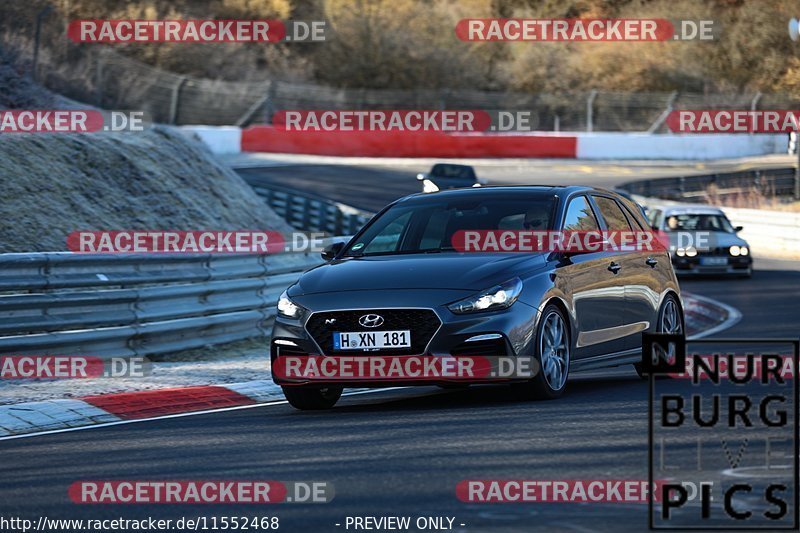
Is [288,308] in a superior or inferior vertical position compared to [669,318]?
superior

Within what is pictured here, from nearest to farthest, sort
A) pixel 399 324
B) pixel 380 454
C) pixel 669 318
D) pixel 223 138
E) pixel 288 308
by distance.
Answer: pixel 380 454 < pixel 399 324 < pixel 288 308 < pixel 669 318 < pixel 223 138

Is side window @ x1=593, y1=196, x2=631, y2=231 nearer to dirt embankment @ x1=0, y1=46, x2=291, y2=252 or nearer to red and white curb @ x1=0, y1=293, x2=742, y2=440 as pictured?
red and white curb @ x1=0, y1=293, x2=742, y2=440

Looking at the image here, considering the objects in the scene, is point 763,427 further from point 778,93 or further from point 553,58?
point 553,58

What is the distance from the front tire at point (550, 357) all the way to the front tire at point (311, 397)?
140cm

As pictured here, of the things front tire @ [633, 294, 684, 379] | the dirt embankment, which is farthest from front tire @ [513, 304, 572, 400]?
the dirt embankment

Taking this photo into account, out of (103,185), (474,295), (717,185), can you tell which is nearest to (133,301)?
(474,295)

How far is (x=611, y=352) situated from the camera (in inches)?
450

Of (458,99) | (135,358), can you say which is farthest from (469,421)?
(458,99)

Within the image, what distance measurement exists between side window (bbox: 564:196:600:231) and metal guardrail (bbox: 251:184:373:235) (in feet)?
60.9

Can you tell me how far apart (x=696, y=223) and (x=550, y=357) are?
60.5ft

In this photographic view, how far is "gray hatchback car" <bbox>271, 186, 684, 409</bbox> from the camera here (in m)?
9.86

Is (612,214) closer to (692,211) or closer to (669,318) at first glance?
(669,318)

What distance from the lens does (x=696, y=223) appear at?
92.5ft

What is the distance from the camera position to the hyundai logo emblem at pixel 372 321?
389 inches
